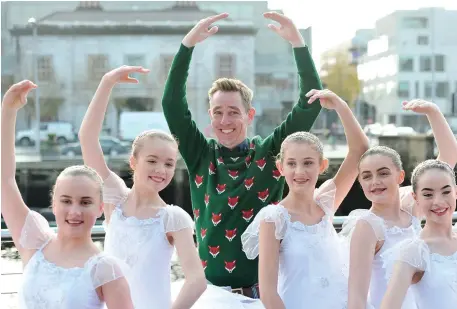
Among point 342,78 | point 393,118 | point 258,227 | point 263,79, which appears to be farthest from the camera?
point 342,78

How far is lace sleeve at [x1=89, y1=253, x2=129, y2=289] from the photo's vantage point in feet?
6.40

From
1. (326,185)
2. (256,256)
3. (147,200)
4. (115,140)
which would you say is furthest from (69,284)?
(115,140)

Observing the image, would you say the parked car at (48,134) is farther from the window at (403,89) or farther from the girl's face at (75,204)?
the girl's face at (75,204)

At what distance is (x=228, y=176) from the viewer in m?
2.61

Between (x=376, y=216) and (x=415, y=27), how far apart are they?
35.3 meters

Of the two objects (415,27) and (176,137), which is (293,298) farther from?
(415,27)

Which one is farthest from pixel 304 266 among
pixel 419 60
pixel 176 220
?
pixel 419 60

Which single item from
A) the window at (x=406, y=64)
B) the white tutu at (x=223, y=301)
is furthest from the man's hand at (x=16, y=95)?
the window at (x=406, y=64)

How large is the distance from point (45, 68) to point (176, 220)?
2980 centimetres

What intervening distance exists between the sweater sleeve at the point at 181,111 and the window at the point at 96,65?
28.8 meters

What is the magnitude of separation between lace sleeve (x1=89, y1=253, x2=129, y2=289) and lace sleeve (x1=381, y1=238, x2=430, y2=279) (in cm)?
85

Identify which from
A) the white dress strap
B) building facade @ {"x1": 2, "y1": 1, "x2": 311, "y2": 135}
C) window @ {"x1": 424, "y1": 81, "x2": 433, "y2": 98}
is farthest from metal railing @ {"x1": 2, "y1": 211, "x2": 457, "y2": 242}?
window @ {"x1": 424, "y1": 81, "x2": 433, "y2": 98}

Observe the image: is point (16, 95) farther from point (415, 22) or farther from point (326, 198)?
point (415, 22)

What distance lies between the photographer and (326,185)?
247 cm
